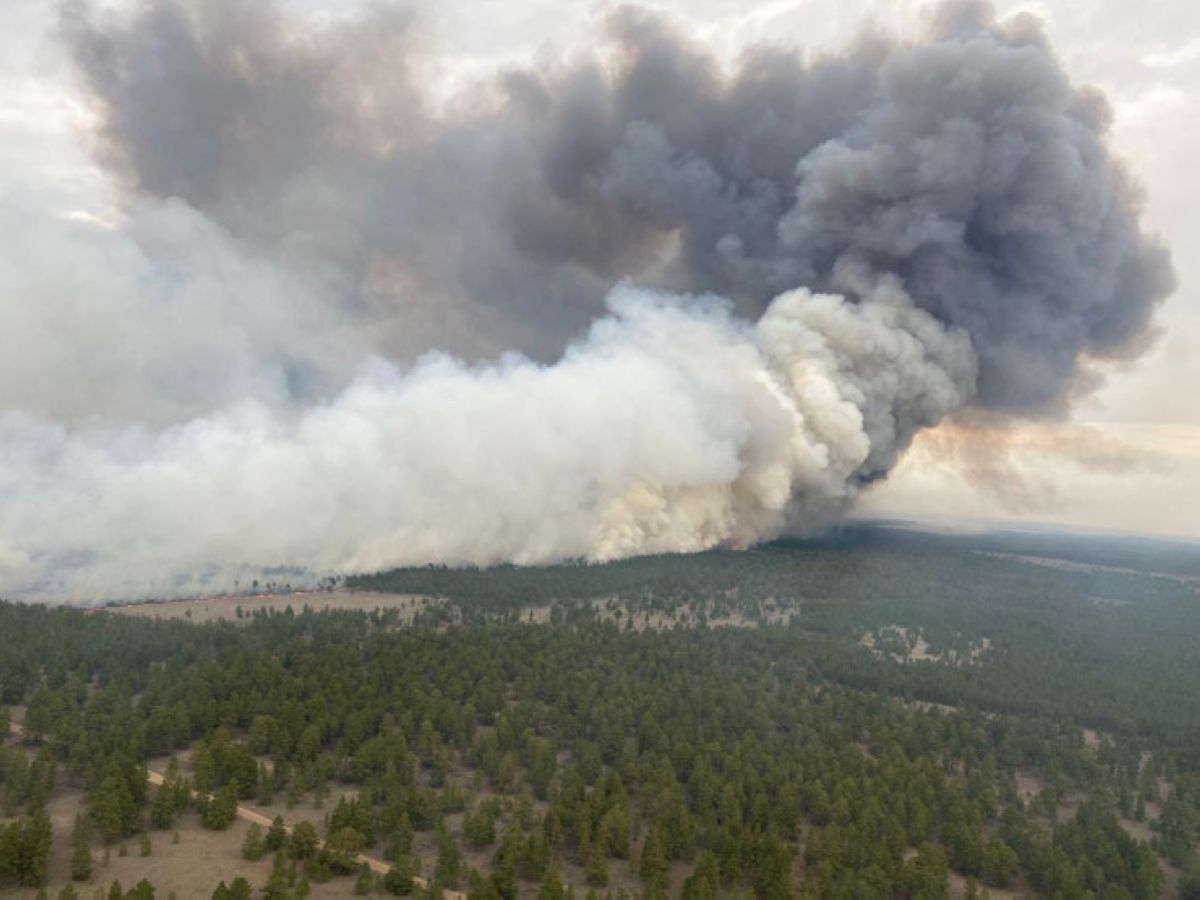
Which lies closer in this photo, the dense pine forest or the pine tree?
the pine tree

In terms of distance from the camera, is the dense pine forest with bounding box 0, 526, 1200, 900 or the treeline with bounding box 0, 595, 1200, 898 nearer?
the dense pine forest with bounding box 0, 526, 1200, 900

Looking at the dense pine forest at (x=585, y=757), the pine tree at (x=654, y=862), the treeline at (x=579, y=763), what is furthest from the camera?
the treeline at (x=579, y=763)

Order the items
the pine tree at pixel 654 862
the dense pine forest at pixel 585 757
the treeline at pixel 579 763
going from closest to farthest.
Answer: the pine tree at pixel 654 862, the dense pine forest at pixel 585 757, the treeline at pixel 579 763

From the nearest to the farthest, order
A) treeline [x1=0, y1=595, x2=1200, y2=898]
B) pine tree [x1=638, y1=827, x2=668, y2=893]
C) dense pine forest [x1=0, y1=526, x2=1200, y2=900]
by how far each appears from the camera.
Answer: pine tree [x1=638, y1=827, x2=668, y2=893], dense pine forest [x1=0, y1=526, x2=1200, y2=900], treeline [x1=0, y1=595, x2=1200, y2=898]

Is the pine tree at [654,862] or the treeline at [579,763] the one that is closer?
the pine tree at [654,862]

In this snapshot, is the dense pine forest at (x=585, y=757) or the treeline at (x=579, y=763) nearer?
the dense pine forest at (x=585, y=757)

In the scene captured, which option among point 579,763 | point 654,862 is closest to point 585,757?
point 579,763

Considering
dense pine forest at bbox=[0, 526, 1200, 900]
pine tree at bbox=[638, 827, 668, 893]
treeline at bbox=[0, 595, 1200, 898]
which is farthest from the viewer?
treeline at bbox=[0, 595, 1200, 898]

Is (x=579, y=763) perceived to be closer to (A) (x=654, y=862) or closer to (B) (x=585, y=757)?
(B) (x=585, y=757)

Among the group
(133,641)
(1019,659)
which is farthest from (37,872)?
(1019,659)
